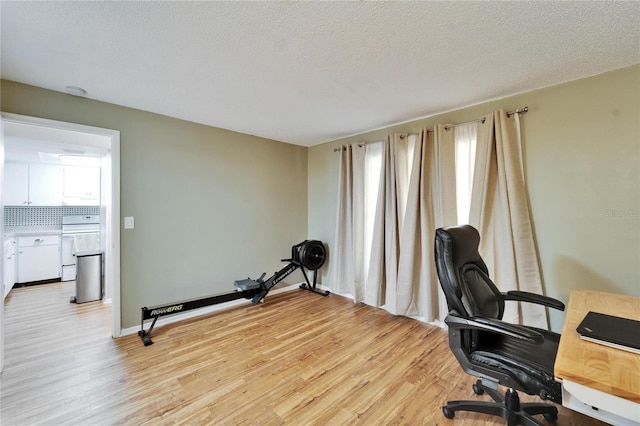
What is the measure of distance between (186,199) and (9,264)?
10.9ft

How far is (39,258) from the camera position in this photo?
172 inches

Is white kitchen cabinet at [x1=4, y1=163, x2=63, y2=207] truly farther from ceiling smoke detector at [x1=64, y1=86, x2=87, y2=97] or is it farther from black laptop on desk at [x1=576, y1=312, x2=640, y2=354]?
black laptop on desk at [x1=576, y1=312, x2=640, y2=354]

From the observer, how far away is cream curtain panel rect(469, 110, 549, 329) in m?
2.23

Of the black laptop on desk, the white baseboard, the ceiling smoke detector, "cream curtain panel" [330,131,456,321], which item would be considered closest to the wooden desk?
the black laptop on desk

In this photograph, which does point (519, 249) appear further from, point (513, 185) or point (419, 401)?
point (419, 401)

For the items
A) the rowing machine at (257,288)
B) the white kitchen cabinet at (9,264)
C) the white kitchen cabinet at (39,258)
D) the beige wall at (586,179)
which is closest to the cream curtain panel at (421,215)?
the beige wall at (586,179)

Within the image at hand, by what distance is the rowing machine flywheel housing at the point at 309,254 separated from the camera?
377cm

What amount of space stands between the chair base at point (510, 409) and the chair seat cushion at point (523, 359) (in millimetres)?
201

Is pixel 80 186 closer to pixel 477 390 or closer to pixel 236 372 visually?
pixel 236 372

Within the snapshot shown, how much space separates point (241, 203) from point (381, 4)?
113 inches

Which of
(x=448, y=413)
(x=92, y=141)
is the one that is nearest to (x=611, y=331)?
(x=448, y=413)

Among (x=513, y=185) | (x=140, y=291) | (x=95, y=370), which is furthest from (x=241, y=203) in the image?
(x=513, y=185)

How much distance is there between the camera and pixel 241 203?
3.58 metres

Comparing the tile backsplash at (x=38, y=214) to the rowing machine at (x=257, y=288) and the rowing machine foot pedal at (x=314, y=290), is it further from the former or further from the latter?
the rowing machine foot pedal at (x=314, y=290)
